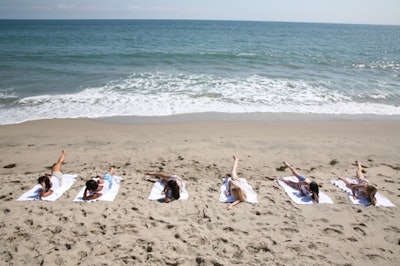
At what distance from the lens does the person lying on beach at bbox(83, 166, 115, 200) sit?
575cm

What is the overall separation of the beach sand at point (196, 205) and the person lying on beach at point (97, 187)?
1.09 feet

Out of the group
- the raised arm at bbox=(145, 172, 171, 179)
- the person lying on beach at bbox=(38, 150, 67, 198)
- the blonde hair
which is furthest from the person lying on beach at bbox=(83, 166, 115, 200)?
the blonde hair

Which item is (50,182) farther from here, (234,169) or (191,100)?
(191,100)

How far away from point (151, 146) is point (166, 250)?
4.37m

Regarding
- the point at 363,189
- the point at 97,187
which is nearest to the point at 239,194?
the point at 363,189

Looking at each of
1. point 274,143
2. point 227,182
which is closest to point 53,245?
point 227,182

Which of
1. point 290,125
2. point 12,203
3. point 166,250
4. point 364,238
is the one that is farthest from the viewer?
point 290,125

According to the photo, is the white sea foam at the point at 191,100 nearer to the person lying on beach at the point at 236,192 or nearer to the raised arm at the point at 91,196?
the raised arm at the point at 91,196

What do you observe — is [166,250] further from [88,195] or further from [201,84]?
[201,84]

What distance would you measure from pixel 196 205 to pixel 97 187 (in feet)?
7.56

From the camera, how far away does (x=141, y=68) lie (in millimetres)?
20016

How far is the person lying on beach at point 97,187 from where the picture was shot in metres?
5.75

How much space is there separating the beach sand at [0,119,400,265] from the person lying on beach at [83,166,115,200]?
33cm

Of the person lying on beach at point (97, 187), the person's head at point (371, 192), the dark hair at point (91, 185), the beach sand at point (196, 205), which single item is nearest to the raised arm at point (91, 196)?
the person lying on beach at point (97, 187)
